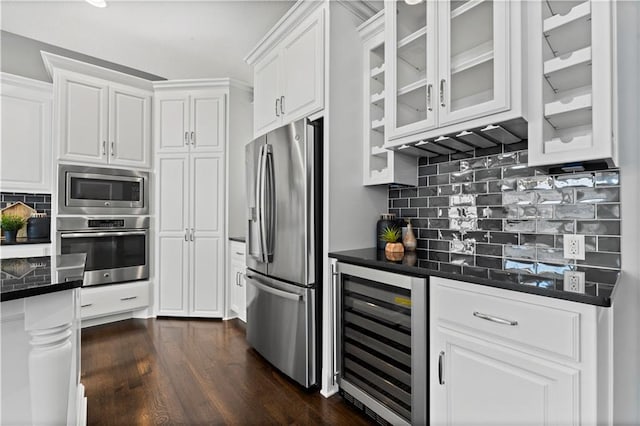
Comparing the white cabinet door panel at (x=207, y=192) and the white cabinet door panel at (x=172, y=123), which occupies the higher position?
the white cabinet door panel at (x=172, y=123)

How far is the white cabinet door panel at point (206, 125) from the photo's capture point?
362 cm

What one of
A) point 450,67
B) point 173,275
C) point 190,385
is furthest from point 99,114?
point 450,67

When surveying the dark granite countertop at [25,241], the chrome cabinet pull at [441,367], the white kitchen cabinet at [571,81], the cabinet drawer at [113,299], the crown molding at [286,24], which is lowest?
the cabinet drawer at [113,299]

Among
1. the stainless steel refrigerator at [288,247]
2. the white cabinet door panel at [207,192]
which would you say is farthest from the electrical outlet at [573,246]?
the white cabinet door panel at [207,192]

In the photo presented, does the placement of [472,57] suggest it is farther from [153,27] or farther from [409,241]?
[153,27]

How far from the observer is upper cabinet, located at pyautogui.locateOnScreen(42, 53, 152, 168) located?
3160mm

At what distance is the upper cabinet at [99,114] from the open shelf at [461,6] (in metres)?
3.26

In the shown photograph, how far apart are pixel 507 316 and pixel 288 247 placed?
1.36m

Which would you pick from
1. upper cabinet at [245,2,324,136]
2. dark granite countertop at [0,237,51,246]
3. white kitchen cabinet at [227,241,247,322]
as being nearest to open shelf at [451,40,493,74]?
upper cabinet at [245,2,324,136]

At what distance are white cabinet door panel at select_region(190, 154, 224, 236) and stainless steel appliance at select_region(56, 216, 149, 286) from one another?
0.59 meters

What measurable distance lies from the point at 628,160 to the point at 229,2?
2.91 meters

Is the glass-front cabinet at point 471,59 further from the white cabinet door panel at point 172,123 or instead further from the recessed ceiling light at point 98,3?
the white cabinet door panel at point 172,123

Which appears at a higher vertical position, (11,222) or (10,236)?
(11,222)

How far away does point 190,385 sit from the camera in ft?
7.09
